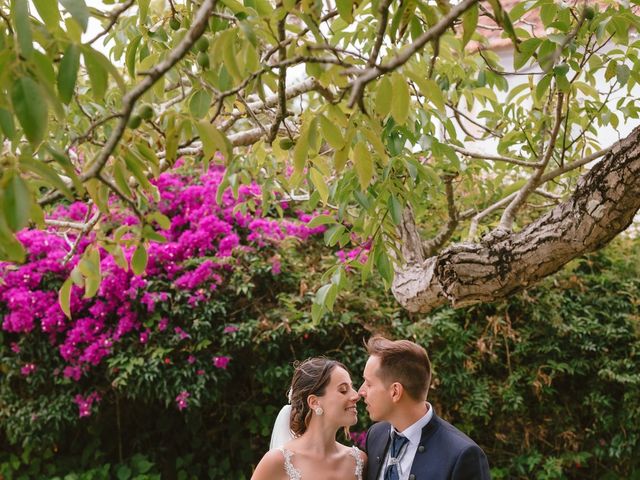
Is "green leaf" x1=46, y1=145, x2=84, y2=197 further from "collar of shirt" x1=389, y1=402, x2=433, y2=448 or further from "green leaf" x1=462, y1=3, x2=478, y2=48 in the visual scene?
"collar of shirt" x1=389, y1=402, x2=433, y2=448

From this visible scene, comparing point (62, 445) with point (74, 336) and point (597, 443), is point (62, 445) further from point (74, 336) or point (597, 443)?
point (597, 443)

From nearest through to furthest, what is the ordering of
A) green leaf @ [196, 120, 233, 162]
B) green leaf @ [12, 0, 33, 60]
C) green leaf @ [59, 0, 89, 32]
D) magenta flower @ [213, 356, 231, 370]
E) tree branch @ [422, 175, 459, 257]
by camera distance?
green leaf @ [12, 0, 33, 60]
green leaf @ [59, 0, 89, 32]
green leaf @ [196, 120, 233, 162]
tree branch @ [422, 175, 459, 257]
magenta flower @ [213, 356, 231, 370]

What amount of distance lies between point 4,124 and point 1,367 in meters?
4.77

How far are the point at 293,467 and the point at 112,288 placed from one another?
2.50m

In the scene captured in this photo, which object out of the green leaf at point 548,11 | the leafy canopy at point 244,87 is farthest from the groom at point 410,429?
the green leaf at point 548,11

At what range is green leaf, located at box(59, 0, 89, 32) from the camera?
3.71ft

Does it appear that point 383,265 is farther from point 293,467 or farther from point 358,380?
point 358,380

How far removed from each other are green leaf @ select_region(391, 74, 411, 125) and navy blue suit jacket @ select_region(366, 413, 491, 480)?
1785 mm

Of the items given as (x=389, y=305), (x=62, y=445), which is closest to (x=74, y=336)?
(x=62, y=445)

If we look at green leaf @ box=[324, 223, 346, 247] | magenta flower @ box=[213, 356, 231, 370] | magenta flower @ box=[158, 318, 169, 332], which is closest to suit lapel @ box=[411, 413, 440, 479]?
green leaf @ box=[324, 223, 346, 247]

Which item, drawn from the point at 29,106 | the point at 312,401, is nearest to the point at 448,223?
the point at 312,401

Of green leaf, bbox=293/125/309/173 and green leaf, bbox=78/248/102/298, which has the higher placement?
green leaf, bbox=293/125/309/173

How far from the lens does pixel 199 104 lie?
1602 millimetres

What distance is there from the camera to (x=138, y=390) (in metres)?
5.05
